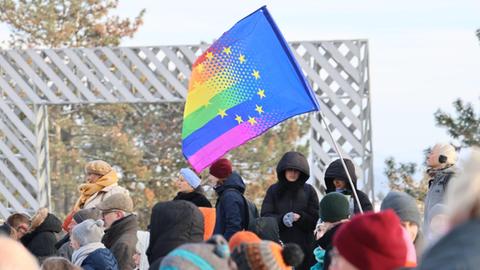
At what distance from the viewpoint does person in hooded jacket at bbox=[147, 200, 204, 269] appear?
7.42 meters

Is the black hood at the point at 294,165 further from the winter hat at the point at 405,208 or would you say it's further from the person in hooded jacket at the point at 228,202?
the winter hat at the point at 405,208

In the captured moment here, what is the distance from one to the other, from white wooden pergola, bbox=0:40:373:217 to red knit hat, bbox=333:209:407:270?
12.2 m

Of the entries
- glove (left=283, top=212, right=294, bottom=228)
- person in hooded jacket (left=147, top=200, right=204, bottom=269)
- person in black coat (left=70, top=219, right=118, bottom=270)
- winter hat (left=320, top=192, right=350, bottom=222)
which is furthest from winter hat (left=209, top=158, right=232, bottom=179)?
person in hooded jacket (left=147, top=200, right=204, bottom=269)

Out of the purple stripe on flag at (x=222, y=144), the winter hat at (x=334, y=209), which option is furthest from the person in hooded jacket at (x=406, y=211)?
the purple stripe on flag at (x=222, y=144)

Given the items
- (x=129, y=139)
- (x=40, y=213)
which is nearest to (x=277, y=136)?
(x=129, y=139)

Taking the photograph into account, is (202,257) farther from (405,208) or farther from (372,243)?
(405,208)

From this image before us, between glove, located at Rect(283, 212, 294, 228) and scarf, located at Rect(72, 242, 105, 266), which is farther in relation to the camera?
glove, located at Rect(283, 212, 294, 228)

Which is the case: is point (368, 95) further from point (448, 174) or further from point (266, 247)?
point (266, 247)

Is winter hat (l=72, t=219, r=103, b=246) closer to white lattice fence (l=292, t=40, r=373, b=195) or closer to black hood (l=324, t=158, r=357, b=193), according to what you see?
black hood (l=324, t=158, r=357, b=193)

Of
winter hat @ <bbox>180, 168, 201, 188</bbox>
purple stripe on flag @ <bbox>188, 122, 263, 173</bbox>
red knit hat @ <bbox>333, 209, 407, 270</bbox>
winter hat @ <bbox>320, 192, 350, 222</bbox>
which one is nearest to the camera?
red knit hat @ <bbox>333, 209, 407, 270</bbox>

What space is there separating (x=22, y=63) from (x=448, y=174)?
1028 cm

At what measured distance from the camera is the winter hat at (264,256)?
5.09 metres

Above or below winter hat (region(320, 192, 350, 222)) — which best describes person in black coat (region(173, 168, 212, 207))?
above

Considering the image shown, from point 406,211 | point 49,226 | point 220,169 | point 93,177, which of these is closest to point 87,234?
point 220,169
